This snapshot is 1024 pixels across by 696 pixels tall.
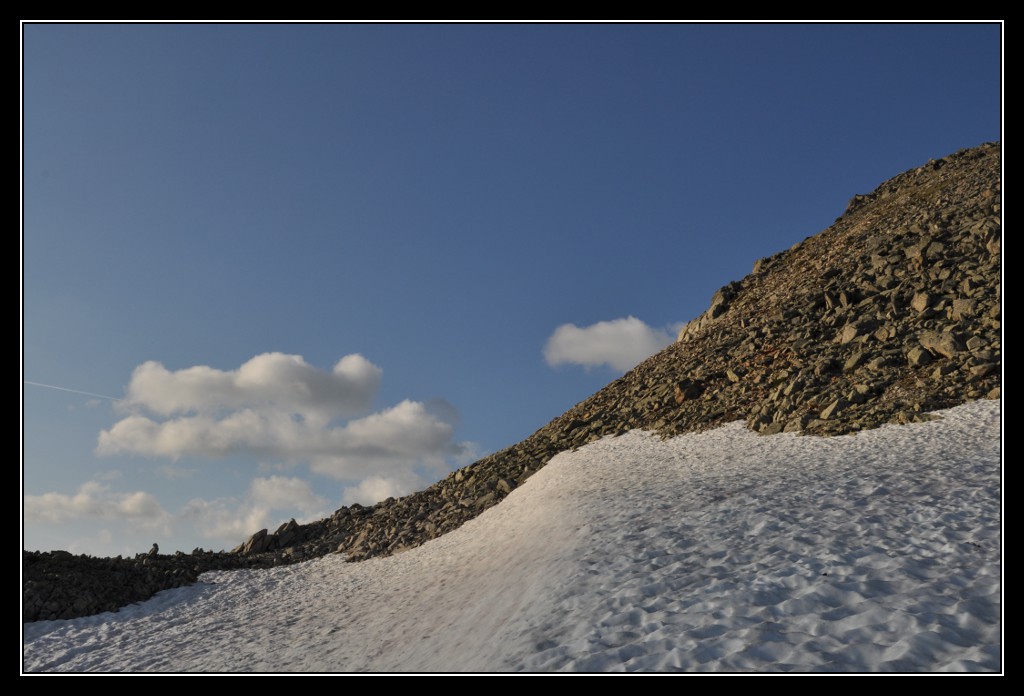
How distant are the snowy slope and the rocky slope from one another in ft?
5.68

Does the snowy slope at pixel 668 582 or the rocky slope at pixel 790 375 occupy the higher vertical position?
the rocky slope at pixel 790 375

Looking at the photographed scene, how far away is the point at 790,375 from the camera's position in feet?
95.2

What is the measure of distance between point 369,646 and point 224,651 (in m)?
5.50

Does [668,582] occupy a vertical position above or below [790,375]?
below

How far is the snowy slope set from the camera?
8.61 metres

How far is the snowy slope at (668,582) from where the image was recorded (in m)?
8.61

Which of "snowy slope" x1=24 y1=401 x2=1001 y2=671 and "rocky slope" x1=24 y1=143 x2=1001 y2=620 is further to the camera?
"rocky slope" x1=24 y1=143 x2=1001 y2=620

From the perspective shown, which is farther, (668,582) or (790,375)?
(790,375)

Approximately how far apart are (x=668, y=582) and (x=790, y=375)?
68.6 feet

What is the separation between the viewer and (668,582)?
11.2 m

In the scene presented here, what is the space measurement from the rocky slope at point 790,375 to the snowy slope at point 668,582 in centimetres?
173

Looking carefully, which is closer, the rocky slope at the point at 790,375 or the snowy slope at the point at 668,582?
the snowy slope at the point at 668,582

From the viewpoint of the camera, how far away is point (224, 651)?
17.3 meters

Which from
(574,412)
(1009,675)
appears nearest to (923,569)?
(1009,675)
